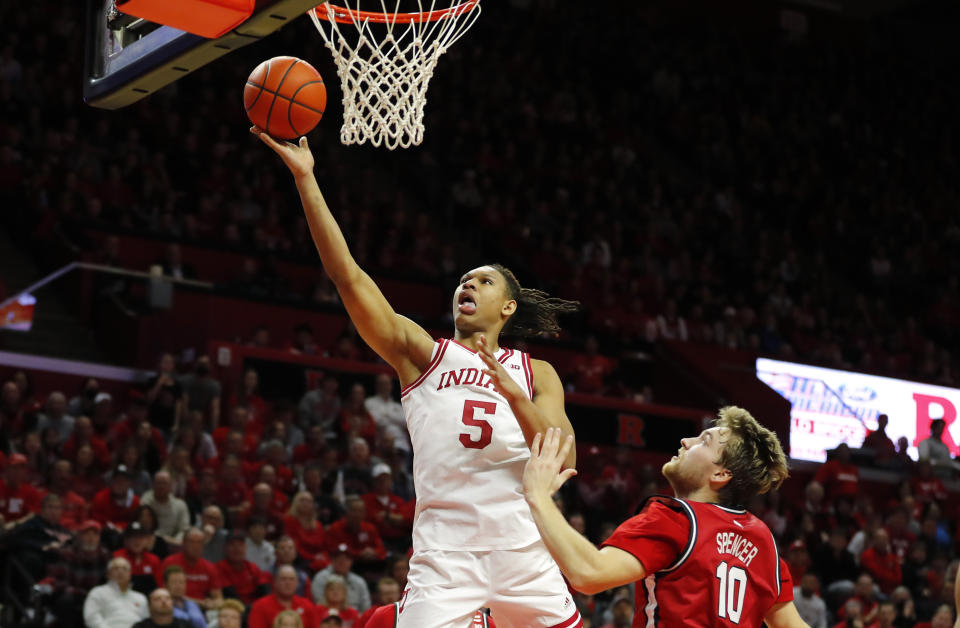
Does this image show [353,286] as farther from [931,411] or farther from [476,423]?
[931,411]

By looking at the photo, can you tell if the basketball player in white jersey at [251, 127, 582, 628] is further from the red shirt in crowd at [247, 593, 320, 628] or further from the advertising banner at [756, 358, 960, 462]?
the advertising banner at [756, 358, 960, 462]

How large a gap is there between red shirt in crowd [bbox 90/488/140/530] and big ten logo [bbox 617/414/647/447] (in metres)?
5.78

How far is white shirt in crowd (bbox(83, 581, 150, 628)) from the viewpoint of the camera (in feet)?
27.3

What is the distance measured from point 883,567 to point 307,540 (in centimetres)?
568

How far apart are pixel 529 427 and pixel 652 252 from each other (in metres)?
14.0

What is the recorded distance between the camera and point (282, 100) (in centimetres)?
455

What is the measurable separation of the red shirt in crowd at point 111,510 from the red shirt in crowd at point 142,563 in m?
0.57

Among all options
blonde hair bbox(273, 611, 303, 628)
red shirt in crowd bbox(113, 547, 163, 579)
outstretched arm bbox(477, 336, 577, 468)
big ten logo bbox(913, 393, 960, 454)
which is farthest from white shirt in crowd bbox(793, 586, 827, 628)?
outstretched arm bbox(477, 336, 577, 468)

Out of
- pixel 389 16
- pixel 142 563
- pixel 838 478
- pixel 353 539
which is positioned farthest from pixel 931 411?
pixel 389 16

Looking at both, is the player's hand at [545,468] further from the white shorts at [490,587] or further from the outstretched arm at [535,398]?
the white shorts at [490,587]

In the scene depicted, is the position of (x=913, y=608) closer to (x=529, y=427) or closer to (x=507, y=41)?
(x=529, y=427)

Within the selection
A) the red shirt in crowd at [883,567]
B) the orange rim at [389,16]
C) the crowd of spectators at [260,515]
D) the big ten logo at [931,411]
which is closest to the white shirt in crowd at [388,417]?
the crowd of spectators at [260,515]

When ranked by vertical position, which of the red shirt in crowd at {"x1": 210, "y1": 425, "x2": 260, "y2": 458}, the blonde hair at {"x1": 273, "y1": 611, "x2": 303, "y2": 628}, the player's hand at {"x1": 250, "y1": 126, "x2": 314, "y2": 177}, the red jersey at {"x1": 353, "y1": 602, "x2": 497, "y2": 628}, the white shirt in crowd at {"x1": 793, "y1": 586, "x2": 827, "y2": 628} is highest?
the player's hand at {"x1": 250, "y1": 126, "x2": 314, "y2": 177}

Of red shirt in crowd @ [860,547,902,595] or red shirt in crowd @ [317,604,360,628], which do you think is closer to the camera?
red shirt in crowd @ [317,604,360,628]
